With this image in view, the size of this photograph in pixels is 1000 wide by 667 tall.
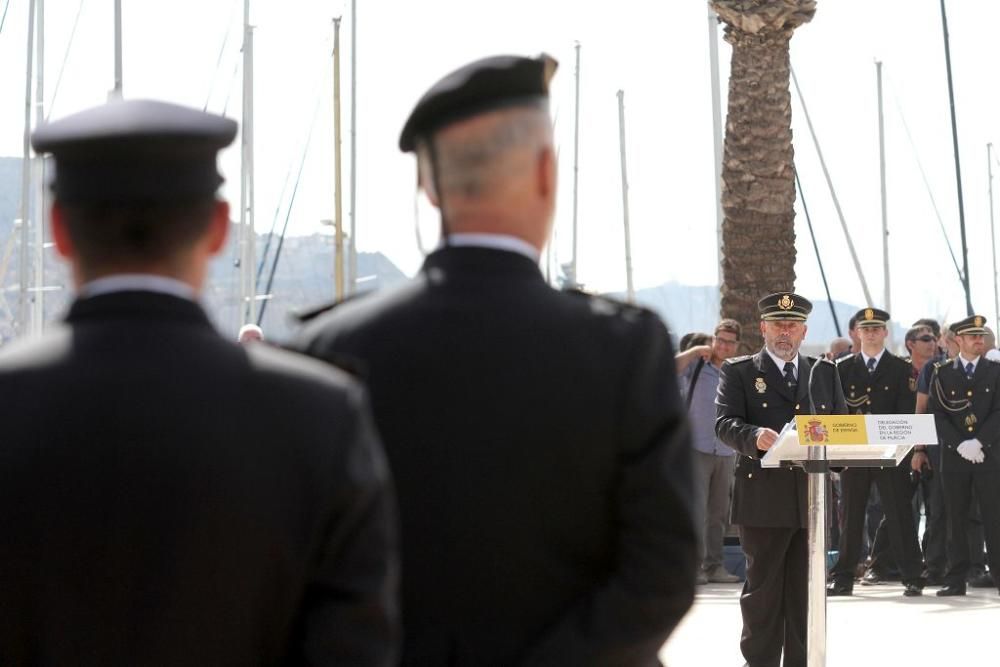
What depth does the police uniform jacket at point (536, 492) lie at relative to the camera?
9.39 feet

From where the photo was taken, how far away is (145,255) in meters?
2.51

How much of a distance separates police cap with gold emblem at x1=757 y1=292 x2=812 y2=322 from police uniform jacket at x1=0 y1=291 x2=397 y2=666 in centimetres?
663

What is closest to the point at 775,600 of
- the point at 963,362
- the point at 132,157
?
the point at 963,362

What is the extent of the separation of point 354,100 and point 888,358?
2228cm

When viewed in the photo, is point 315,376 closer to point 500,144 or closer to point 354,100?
point 500,144

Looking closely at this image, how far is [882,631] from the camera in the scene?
10.8 m

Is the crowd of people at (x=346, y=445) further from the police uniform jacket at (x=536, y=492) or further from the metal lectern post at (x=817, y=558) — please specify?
the metal lectern post at (x=817, y=558)

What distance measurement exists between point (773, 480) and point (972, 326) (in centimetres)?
517

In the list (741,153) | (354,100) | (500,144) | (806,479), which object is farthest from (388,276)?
(500,144)

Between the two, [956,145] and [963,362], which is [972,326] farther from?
[956,145]

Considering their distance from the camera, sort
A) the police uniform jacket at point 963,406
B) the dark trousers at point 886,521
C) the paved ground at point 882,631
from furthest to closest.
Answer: the dark trousers at point 886,521 < the police uniform jacket at point 963,406 < the paved ground at point 882,631

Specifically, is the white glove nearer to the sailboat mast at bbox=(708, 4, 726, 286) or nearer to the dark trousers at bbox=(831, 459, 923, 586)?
the dark trousers at bbox=(831, 459, 923, 586)

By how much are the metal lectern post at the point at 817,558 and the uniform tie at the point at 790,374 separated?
4.17 ft

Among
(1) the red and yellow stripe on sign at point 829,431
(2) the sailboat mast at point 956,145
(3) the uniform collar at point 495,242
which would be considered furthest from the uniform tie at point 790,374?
(2) the sailboat mast at point 956,145
